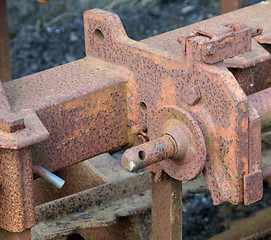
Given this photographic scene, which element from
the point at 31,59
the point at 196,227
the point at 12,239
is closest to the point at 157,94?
the point at 12,239

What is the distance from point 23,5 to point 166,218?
227 inches

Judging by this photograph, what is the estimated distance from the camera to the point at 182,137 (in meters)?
1.90

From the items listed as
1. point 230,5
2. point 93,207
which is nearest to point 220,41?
point 93,207

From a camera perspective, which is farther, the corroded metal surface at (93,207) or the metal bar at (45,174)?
the corroded metal surface at (93,207)

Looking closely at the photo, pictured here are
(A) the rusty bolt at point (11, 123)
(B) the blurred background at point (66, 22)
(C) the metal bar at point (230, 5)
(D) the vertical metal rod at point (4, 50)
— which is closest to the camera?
(A) the rusty bolt at point (11, 123)

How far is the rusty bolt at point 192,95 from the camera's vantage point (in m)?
1.84

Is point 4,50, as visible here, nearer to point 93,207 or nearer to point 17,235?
point 93,207

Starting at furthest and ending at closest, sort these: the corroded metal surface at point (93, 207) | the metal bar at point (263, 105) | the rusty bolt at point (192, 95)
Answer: the corroded metal surface at point (93, 207), the metal bar at point (263, 105), the rusty bolt at point (192, 95)

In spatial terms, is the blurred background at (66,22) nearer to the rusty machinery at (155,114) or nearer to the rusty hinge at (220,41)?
the rusty machinery at (155,114)

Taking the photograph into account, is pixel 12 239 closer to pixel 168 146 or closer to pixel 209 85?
pixel 168 146

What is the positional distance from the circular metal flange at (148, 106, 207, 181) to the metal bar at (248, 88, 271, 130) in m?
0.23

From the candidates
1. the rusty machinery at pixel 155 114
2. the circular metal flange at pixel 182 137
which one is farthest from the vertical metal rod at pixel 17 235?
the circular metal flange at pixel 182 137

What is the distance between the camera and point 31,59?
6207 mm

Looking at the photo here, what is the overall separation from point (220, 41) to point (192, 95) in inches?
7.2
